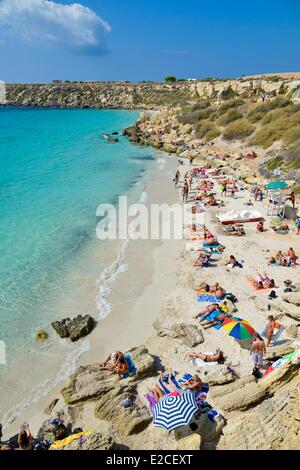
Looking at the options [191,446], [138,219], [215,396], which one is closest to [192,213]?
[138,219]

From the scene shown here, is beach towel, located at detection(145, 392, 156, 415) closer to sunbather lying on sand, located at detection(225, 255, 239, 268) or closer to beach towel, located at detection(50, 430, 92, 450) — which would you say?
beach towel, located at detection(50, 430, 92, 450)

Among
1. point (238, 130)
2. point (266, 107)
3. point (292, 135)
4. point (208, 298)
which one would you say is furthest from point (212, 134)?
point (208, 298)

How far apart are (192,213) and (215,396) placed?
13.3m

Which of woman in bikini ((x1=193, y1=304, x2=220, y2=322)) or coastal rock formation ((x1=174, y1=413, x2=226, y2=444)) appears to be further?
woman in bikini ((x1=193, y1=304, x2=220, y2=322))

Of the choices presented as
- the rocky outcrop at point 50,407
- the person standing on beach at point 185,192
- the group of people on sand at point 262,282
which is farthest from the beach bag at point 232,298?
the person standing on beach at point 185,192

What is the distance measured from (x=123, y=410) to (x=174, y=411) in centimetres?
127

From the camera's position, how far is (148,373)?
29.9 ft

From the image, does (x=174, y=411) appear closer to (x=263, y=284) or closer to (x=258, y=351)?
(x=258, y=351)

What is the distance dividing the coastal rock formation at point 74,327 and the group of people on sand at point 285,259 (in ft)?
24.6

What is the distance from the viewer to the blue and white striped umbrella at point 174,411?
708 centimetres

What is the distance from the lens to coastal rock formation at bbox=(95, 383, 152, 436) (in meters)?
7.58

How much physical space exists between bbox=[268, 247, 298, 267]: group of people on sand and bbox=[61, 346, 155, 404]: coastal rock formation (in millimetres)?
7155

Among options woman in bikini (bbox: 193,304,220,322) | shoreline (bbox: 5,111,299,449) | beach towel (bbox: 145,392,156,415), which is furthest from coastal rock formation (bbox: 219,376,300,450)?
woman in bikini (bbox: 193,304,220,322)
